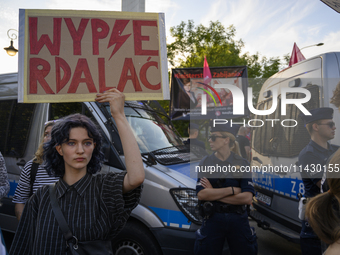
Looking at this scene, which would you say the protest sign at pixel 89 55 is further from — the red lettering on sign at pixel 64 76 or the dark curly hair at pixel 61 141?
the dark curly hair at pixel 61 141

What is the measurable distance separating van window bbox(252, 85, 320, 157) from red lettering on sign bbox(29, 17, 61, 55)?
3.11m

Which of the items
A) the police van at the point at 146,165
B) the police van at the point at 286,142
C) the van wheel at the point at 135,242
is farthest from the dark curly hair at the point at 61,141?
the police van at the point at 286,142

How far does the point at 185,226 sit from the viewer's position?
122 inches

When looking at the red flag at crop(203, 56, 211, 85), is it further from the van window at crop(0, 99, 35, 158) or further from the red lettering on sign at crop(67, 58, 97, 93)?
the red lettering on sign at crop(67, 58, 97, 93)

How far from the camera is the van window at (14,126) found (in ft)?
13.7

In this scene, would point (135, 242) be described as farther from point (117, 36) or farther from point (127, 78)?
point (117, 36)

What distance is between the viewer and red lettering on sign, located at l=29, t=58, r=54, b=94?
6.31 feet

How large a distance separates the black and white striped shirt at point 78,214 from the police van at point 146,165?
1383mm

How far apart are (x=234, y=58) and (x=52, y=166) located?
66.1 ft

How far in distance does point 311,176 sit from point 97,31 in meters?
2.46

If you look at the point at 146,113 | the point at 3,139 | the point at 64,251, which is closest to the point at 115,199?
the point at 64,251

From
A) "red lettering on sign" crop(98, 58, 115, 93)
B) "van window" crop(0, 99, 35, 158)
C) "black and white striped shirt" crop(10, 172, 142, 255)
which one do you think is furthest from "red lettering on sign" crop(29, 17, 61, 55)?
"van window" crop(0, 99, 35, 158)

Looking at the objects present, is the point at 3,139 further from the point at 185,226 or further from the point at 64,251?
the point at 64,251

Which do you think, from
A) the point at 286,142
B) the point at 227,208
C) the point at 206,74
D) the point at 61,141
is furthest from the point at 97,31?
the point at 206,74
